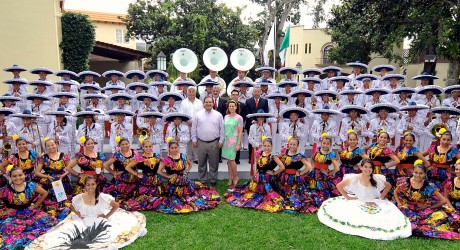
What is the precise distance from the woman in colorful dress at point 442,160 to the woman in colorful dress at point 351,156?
1084 millimetres

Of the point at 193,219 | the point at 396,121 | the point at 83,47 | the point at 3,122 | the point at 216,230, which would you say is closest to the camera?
the point at 216,230

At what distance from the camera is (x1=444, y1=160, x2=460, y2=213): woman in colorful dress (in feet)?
17.1

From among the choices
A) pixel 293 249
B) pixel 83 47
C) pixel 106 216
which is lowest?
pixel 293 249

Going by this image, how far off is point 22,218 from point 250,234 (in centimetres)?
299

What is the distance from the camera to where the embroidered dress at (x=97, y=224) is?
4.39 m

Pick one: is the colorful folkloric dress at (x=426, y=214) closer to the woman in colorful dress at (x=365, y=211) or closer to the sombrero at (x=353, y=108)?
the woman in colorful dress at (x=365, y=211)

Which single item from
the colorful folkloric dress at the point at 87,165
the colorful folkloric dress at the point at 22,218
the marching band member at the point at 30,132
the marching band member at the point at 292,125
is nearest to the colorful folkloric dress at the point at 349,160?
the marching band member at the point at 292,125

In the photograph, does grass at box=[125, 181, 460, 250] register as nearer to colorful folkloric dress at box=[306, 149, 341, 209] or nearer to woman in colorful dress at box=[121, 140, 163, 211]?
woman in colorful dress at box=[121, 140, 163, 211]

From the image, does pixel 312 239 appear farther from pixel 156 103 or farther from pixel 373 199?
pixel 156 103

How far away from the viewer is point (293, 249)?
182 inches

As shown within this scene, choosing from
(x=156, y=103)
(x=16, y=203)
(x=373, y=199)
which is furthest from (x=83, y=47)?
(x=373, y=199)

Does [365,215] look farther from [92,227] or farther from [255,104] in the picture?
[92,227]

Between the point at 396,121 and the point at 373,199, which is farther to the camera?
the point at 396,121

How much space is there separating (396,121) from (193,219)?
4899 mm
